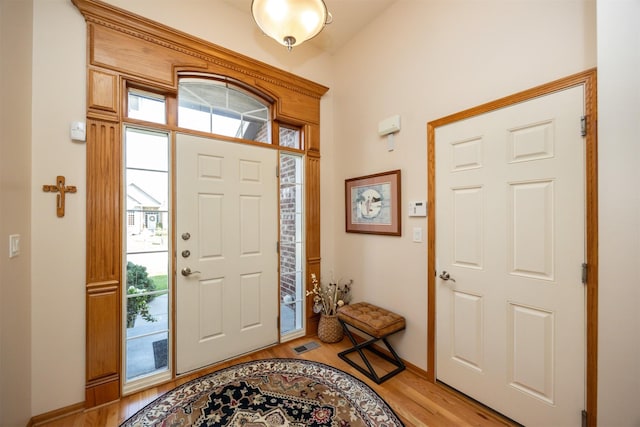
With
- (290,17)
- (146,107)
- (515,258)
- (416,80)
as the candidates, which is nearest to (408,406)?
(515,258)

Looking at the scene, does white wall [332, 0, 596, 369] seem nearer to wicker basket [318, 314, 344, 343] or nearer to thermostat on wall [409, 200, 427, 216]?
thermostat on wall [409, 200, 427, 216]

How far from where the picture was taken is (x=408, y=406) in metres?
1.82

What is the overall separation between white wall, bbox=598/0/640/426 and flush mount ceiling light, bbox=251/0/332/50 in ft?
4.67

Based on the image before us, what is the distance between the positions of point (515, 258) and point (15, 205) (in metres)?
2.97

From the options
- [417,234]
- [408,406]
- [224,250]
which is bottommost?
[408,406]

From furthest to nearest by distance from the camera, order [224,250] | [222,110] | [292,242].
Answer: [292,242] < [222,110] < [224,250]

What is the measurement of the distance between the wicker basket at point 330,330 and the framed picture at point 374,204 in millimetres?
953

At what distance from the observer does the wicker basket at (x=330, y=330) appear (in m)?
2.72

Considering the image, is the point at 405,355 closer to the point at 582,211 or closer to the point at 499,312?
the point at 499,312

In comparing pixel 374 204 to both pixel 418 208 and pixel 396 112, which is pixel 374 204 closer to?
pixel 418 208

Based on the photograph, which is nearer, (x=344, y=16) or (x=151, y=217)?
(x=151, y=217)

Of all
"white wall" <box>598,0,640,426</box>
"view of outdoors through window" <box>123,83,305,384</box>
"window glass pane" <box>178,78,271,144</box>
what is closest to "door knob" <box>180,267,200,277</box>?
"view of outdoors through window" <box>123,83,305,384</box>

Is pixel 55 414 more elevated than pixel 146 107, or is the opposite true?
pixel 146 107

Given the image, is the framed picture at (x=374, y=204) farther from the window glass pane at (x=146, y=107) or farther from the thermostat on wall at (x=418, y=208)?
the window glass pane at (x=146, y=107)
